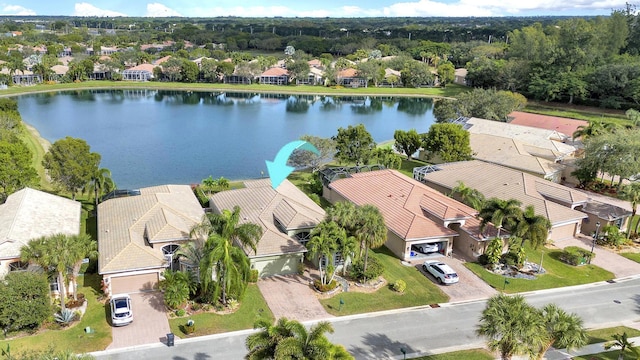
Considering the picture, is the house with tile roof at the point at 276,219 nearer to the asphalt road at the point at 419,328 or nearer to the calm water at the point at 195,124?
the asphalt road at the point at 419,328

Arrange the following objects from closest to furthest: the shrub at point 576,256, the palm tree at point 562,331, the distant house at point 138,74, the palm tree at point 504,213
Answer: the palm tree at point 562,331 → the palm tree at point 504,213 → the shrub at point 576,256 → the distant house at point 138,74

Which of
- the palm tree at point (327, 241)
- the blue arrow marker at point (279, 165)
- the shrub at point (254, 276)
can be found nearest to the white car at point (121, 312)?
the shrub at point (254, 276)

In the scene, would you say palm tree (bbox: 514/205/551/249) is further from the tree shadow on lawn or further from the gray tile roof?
the gray tile roof

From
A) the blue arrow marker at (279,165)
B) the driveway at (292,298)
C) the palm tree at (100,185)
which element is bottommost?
the driveway at (292,298)

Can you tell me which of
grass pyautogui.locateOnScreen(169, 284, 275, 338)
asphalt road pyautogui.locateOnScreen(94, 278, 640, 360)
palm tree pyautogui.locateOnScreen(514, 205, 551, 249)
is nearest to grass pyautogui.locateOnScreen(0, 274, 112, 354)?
asphalt road pyautogui.locateOnScreen(94, 278, 640, 360)

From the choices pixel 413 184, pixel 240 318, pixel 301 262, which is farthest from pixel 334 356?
pixel 413 184

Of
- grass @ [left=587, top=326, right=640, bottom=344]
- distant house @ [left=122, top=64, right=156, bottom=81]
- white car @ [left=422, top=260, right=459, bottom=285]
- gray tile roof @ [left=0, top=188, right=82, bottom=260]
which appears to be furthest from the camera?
distant house @ [left=122, top=64, right=156, bottom=81]

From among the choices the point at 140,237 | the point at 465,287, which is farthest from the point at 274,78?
the point at 465,287
